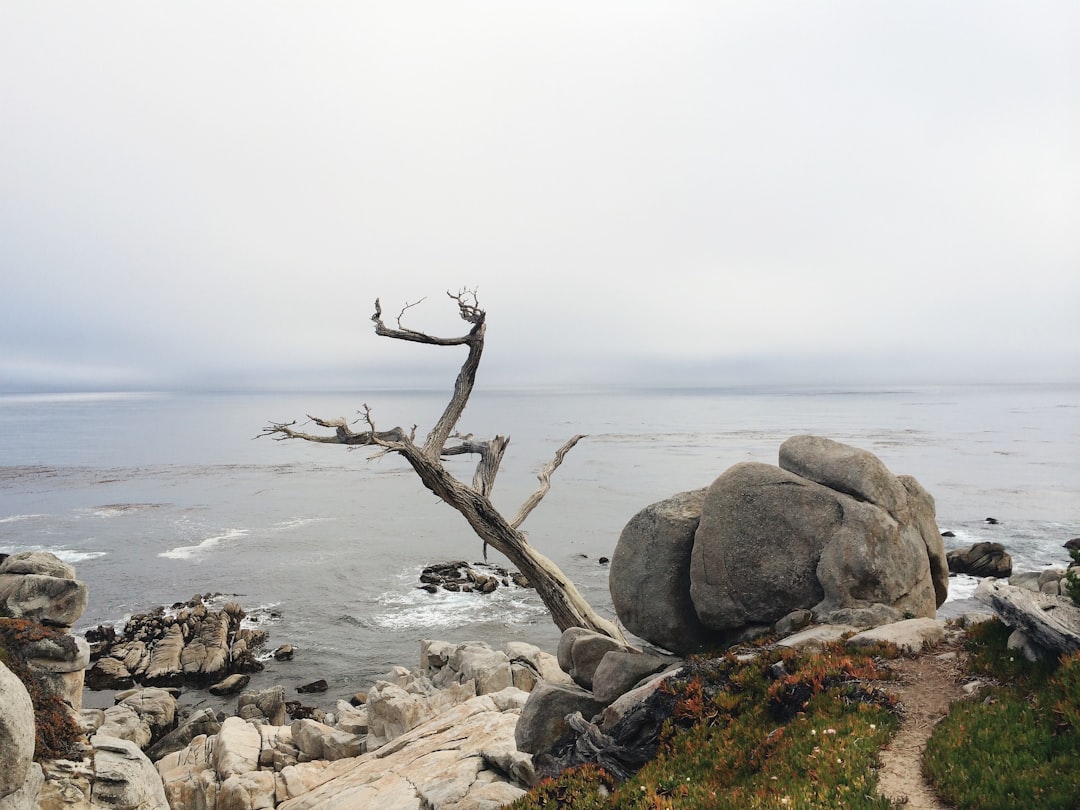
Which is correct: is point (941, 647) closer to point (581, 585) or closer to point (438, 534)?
point (581, 585)

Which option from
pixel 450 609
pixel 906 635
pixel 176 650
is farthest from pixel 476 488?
pixel 176 650

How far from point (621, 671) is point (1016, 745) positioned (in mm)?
6539

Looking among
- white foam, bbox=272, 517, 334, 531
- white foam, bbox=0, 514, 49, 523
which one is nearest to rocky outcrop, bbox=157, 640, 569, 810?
white foam, bbox=272, 517, 334, 531

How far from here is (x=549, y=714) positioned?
11602mm

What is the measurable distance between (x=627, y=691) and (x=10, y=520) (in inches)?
2486

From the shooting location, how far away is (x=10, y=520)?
54.0 metres

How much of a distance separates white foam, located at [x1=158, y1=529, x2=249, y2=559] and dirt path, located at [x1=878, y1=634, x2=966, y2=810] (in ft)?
151

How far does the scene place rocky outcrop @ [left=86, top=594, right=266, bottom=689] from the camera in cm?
2677

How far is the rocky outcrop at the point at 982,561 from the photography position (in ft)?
113

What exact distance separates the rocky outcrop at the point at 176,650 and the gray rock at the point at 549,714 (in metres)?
20.7

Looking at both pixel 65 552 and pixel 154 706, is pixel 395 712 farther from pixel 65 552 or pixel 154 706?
pixel 65 552

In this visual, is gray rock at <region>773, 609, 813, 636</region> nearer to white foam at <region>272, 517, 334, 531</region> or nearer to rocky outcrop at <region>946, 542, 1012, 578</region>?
rocky outcrop at <region>946, 542, 1012, 578</region>

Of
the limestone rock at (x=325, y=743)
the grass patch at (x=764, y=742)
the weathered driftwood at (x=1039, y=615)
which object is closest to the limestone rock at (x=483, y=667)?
the limestone rock at (x=325, y=743)

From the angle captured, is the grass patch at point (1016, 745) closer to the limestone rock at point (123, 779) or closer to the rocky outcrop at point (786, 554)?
the rocky outcrop at point (786, 554)
